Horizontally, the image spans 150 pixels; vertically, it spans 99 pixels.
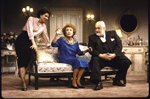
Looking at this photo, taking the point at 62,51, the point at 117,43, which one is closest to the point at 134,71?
the point at 117,43

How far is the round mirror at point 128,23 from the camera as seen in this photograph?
7902 millimetres

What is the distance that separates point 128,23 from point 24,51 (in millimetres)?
5163

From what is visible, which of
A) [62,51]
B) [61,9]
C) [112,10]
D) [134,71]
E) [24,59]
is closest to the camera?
[24,59]

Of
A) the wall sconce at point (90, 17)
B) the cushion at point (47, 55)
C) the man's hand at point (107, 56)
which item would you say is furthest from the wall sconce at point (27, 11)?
the man's hand at point (107, 56)

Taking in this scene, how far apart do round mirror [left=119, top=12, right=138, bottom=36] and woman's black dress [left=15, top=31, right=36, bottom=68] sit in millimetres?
4892

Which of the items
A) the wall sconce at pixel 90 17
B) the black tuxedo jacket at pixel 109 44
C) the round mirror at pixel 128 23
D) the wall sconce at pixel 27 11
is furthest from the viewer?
the wall sconce at pixel 90 17

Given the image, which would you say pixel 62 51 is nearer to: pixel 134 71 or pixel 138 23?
pixel 134 71

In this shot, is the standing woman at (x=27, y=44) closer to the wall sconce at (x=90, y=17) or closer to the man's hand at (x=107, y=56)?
the man's hand at (x=107, y=56)

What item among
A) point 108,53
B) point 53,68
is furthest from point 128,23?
point 53,68

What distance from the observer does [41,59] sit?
4113mm

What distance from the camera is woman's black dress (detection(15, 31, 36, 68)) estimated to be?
371 cm

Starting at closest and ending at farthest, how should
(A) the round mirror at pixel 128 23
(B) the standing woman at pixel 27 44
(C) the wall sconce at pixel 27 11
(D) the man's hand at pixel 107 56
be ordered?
(B) the standing woman at pixel 27 44 < (D) the man's hand at pixel 107 56 < (C) the wall sconce at pixel 27 11 < (A) the round mirror at pixel 128 23

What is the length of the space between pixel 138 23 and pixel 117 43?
13.8 ft

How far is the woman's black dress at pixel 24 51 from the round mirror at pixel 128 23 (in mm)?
4892
